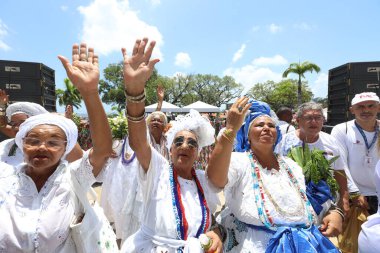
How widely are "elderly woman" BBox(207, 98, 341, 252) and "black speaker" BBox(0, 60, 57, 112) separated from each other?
5.49 m

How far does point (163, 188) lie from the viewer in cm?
207

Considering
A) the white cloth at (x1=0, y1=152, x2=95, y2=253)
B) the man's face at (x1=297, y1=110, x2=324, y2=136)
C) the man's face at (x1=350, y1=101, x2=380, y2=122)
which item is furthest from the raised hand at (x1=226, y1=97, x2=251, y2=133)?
the man's face at (x1=350, y1=101, x2=380, y2=122)

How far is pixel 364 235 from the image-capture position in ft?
6.02

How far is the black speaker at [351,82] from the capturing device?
6.61 metres

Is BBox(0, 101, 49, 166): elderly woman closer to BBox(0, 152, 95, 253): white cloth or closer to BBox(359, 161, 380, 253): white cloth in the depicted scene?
BBox(0, 152, 95, 253): white cloth

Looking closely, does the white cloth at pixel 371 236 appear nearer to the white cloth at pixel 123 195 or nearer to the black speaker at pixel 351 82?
the white cloth at pixel 123 195

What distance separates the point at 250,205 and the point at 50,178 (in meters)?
1.38

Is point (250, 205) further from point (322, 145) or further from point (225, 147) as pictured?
point (322, 145)

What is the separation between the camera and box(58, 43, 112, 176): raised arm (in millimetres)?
1904

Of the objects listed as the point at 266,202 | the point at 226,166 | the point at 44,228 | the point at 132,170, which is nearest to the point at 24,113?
the point at 132,170

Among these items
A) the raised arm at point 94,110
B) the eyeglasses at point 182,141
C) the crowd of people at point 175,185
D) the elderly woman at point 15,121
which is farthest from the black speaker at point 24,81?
the eyeglasses at point 182,141

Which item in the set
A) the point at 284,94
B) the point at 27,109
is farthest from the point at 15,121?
A: the point at 284,94

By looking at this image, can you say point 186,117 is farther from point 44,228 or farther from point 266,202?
point 44,228

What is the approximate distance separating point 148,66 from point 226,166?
2.83 ft
